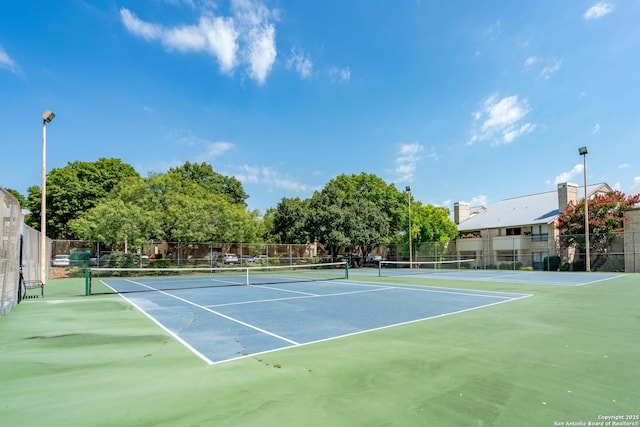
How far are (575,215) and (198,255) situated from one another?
34368 mm

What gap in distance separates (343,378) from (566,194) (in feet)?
127

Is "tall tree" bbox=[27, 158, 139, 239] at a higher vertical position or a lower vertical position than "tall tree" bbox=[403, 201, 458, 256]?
higher

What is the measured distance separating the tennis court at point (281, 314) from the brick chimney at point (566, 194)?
88.5ft

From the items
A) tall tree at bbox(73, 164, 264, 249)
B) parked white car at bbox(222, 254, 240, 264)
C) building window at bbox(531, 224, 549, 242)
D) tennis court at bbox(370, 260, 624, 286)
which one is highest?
tall tree at bbox(73, 164, 264, 249)

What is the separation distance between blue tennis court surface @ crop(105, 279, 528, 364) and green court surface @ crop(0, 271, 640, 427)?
1.82 ft

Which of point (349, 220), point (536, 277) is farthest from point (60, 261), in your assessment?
point (536, 277)

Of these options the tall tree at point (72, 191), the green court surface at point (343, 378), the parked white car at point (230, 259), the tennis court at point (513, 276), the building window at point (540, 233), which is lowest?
the tennis court at point (513, 276)

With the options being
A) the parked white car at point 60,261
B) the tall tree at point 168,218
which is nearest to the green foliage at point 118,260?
the tall tree at point 168,218

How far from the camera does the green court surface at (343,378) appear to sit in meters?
3.76

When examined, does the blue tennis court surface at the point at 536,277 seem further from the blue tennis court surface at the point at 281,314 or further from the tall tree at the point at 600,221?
the blue tennis court surface at the point at 281,314

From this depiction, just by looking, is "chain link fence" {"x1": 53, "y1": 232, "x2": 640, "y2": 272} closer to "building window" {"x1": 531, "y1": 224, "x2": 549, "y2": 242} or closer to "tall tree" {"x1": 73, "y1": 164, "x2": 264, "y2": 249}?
"building window" {"x1": 531, "y1": 224, "x2": 549, "y2": 242}

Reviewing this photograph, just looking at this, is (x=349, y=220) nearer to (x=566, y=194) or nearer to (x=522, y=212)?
(x=522, y=212)

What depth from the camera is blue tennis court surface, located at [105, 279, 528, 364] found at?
23.1ft

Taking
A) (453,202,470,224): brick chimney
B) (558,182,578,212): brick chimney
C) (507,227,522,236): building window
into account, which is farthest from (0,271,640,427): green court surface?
(453,202,470,224): brick chimney
